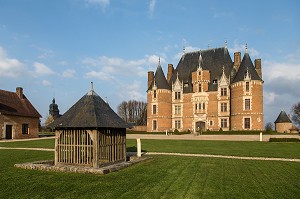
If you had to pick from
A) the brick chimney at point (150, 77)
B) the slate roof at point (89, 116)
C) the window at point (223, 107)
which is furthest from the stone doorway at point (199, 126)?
the slate roof at point (89, 116)

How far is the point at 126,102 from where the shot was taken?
2970 inches

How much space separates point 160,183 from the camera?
8242 millimetres

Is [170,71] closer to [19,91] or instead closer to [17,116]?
[19,91]

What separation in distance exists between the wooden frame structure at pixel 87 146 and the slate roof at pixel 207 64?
35671 millimetres

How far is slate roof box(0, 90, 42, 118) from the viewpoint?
33.6 metres

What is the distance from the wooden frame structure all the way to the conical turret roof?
0.36 m

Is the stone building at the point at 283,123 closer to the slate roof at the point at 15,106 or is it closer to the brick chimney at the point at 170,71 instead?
the brick chimney at the point at 170,71

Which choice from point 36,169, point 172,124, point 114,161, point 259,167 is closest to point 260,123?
point 172,124

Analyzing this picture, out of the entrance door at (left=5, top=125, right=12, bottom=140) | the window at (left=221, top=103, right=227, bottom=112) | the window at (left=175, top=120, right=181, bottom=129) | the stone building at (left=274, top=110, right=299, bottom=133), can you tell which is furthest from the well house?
the stone building at (left=274, top=110, right=299, bottom=133)

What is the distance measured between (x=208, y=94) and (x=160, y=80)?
9.03 metres

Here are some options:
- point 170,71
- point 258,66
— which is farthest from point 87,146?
point 170,71

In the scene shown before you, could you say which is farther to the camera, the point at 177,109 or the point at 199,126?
the point at 177,109

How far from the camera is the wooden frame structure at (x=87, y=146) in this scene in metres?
10.4

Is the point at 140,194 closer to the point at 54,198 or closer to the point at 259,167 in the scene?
the point at 54,198
